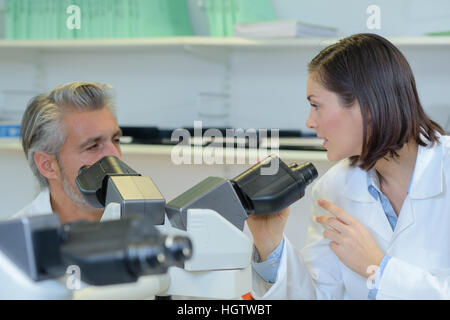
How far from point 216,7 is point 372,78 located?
0.85 meters

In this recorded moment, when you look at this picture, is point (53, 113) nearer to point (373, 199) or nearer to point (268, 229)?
point (268, 229)

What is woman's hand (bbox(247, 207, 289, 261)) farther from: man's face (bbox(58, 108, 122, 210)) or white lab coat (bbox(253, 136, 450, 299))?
man's face (bbox(58, 108, 122, 210))

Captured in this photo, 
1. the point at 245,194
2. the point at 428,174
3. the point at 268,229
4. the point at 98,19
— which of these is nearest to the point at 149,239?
the point at 245,194

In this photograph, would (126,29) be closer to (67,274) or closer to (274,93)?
(274,93)

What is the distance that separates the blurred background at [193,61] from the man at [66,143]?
0.42 metres

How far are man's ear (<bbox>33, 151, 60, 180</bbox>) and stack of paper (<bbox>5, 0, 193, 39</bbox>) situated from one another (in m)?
0.66

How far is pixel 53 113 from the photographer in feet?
4.90

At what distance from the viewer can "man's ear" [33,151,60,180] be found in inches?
58.5

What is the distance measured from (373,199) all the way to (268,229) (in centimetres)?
35

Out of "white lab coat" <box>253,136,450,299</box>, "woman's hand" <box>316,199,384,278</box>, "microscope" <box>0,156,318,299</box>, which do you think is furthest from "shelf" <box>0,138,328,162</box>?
"microscope" <box>0,156,318,299</box>

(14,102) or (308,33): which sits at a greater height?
(308,33)

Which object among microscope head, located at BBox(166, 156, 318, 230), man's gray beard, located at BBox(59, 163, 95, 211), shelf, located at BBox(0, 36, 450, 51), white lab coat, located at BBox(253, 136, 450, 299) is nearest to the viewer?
microscope head, located at BBox(166, 156, 318, 230)

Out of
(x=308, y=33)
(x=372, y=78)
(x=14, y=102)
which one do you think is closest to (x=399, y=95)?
(x=372, y=78)

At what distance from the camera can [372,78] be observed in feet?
3.93
